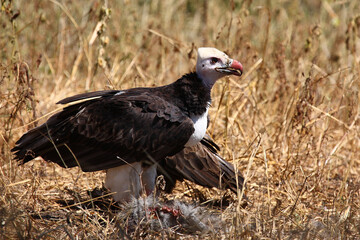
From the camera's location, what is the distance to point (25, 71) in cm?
484

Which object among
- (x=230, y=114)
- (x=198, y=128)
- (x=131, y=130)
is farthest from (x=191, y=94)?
(x=230, y=114)

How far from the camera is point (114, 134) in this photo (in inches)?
166

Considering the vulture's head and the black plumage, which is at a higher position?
the vulture's head

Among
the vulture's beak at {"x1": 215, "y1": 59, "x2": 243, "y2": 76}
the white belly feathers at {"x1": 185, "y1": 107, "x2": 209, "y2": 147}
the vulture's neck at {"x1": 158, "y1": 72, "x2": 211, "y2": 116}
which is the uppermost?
the vulture's beak at {"x1": 215, "y1": 59, "x2": 243, "y2": 76}

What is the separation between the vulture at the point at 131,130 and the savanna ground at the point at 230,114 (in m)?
0.23

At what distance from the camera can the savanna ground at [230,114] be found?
12.3ft

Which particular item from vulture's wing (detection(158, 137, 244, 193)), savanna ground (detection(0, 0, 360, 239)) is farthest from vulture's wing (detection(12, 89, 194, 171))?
vulture's wing (detection(158, 137, 244, 193))

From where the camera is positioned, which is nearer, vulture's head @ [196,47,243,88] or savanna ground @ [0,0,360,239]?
savanna ground @ [0,0,360,239]

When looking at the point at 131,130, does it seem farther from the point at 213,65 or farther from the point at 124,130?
the point at 213,65

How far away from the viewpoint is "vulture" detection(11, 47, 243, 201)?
4141 mm

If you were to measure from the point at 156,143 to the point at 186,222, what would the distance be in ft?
1.86

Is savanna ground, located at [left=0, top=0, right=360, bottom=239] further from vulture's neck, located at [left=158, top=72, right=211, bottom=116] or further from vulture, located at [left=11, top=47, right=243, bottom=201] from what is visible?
vulture's neck, located at [left=158, top=72, right=211, bottom=116]

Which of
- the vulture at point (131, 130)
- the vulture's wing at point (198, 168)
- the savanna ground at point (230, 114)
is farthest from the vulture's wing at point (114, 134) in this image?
the vulture's wing at point (198, 168)

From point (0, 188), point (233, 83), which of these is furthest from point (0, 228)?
point (233, 83)
